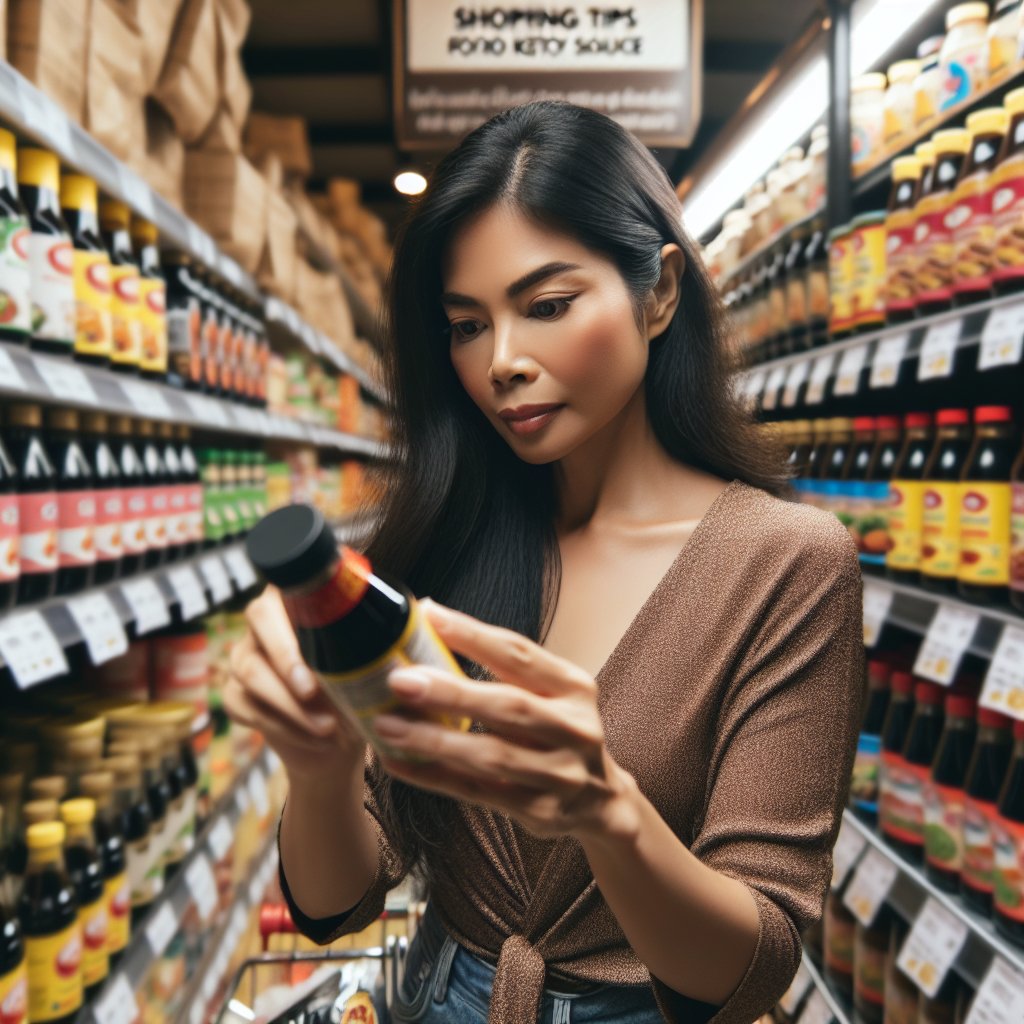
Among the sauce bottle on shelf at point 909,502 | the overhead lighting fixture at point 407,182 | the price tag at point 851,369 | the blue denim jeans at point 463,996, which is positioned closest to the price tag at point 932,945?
the sauce bottle on shelf at point 909,502

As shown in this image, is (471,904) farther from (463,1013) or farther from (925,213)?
(925,213)

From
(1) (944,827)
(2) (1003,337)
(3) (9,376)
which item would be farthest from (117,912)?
(2) (1003,337)

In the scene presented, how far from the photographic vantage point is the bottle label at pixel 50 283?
153 cm

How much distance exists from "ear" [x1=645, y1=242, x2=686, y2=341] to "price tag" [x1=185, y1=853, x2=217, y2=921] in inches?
59.5

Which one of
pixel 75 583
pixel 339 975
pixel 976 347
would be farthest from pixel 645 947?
pixel 976 347

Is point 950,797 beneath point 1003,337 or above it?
beneath

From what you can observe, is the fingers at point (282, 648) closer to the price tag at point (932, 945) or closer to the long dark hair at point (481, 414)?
the long dark hair at point (481, 414)

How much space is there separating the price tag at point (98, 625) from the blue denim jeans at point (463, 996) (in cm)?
63

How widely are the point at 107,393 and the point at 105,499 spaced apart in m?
0.23

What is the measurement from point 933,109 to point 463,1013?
192cm

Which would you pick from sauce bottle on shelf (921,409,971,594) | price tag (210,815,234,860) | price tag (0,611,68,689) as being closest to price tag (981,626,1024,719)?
A: sauce bottle on shelf (921,409,971,594)

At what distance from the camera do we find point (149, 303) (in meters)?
1.98

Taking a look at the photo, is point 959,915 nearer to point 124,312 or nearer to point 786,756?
point 786,756

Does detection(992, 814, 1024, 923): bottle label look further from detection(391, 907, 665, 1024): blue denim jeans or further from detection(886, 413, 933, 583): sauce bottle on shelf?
detection(391, 907, 665, 1024): blue denim jeans
